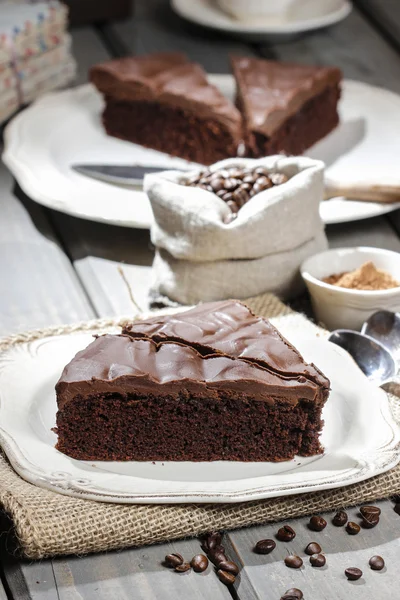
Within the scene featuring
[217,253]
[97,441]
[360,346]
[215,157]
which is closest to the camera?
[97,441]

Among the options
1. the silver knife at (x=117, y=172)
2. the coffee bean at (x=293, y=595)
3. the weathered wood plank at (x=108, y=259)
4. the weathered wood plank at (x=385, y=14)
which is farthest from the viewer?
the weathered wood plank at (x=385, y=14)

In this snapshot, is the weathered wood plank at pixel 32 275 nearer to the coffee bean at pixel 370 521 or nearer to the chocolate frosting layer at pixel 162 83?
the chocolate frosting layer at pixel 162 83

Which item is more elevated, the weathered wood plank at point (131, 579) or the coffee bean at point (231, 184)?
the coffee bean at point (231, 184)

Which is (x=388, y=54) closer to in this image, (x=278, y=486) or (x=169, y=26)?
(x=169, y=26)

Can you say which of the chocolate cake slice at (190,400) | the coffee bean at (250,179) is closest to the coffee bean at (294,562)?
the chocolate cake slice at (190,400)

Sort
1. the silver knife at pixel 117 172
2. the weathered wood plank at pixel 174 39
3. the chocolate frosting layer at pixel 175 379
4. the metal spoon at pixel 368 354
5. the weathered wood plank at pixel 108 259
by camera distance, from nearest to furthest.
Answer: the chocolate frosting layer at pixel 175 379 → the metal spoon at pixel 368 354 → the weathered wood plank at pixel 108 259 → the silver knife at pixel 117 172 → the weathered wood plank at pixel 174 39

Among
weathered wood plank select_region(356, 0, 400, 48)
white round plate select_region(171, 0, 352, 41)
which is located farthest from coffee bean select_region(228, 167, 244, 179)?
weathered wood plank select_region(356, 0, 400, 48)

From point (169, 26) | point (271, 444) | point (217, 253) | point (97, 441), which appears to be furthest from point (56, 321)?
point (169, 26)
